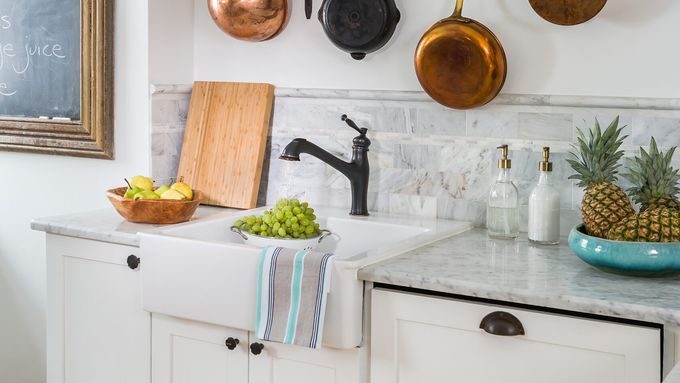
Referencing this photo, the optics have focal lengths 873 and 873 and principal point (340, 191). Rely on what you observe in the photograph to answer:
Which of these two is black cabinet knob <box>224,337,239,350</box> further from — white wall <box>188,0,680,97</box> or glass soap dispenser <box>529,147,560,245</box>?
white wall <box>188,0,680,97</box>

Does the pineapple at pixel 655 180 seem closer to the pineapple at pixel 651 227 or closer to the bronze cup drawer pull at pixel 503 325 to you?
the pineapple at pixel 651 227

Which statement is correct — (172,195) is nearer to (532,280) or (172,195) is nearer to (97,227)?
(97,227)

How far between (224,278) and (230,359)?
238mm

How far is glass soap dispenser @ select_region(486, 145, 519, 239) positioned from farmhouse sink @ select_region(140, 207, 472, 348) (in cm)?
14

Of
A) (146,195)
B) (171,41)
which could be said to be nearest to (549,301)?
(146,195)

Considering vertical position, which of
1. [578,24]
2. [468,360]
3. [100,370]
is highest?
[578,24]

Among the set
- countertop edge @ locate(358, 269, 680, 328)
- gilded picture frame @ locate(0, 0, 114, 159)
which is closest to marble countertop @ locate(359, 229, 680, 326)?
countertop edge @ locate(358, 269, 680, 328)

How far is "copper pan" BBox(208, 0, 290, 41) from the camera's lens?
2893 mm

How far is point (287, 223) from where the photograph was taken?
2449 millimetres

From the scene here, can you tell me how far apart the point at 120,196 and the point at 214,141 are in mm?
460

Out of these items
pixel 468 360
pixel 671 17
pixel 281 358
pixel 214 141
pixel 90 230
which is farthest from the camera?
pixel 214 141

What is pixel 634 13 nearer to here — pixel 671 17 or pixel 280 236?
pixel 671 17

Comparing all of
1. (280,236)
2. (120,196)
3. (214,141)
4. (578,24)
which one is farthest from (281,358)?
(578,24)

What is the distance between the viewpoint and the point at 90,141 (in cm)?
308
